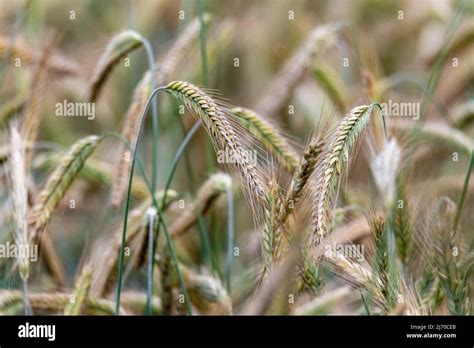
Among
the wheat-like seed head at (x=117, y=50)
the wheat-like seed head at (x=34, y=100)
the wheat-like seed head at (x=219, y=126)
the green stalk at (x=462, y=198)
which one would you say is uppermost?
the wheat-like seed head at (x=117, y=50)

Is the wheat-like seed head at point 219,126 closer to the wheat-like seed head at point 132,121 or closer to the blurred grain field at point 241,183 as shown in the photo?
the blurred grain field at point 241,183

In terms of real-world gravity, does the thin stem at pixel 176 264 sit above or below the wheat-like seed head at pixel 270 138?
below

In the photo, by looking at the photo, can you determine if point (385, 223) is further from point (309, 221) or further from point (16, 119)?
point (16, 119)

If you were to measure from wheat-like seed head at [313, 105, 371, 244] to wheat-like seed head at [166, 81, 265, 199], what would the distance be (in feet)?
0.49

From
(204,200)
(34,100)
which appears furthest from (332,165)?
(34,100)

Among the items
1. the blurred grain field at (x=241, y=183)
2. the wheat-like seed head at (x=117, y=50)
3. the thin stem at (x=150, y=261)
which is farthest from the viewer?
the wheat-like seed head at (x=117, y=50)

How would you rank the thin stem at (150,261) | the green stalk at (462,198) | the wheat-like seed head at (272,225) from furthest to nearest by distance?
the green stalk at (462,198), the thin stem at (150,261), the wheat-like seed head at (272,225)

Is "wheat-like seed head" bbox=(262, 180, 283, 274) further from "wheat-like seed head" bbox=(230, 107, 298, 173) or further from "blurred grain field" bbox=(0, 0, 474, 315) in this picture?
"wheat-like seed head" bbox=(230, 107, 298, 173)

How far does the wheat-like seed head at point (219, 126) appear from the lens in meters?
2.09

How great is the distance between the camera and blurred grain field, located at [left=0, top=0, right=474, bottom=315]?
224 cm

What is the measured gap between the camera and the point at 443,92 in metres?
4.04

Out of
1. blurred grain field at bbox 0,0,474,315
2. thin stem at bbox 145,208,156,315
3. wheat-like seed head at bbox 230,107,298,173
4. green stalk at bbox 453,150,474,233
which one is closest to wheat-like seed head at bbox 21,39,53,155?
blurred grain field at bbox 0,0,474,315

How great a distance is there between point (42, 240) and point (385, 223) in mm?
1252

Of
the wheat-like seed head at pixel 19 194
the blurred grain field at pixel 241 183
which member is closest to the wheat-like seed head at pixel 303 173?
the blurred grain field at pixel 241 183
